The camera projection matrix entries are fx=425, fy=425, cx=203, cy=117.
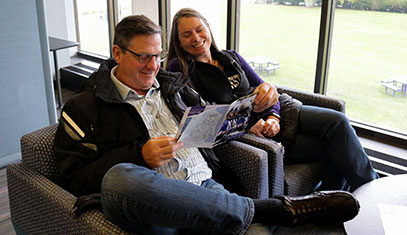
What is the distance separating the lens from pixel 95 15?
4.65 meters

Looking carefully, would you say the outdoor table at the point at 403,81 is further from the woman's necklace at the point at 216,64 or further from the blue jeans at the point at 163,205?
the blue jeans at the point at 163,205

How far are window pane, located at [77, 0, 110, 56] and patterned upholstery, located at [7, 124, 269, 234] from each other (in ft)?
10.3

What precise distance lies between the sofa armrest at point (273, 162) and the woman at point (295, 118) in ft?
0.59

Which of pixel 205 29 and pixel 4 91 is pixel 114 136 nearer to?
pixel 205 29

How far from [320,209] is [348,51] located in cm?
159

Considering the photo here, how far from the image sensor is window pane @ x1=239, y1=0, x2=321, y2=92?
298 cm

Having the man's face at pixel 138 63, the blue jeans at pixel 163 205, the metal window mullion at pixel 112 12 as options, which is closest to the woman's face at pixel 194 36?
the man's face at pixel 138 63

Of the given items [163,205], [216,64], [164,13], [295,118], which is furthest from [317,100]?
[164,13]

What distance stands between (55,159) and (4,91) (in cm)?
136

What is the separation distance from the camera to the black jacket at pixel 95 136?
5.02 feet

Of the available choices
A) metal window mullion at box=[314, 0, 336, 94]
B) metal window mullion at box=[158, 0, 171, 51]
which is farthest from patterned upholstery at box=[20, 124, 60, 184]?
metal window mullion at box=[158, 0, 171, 51]

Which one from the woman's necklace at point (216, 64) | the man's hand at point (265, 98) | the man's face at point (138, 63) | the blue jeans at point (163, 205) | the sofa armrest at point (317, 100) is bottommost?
the blue jeans at point (163, 205)

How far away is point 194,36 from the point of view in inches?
84.8

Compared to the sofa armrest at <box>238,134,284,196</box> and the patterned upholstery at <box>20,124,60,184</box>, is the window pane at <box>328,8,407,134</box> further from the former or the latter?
the patterned upholstery at <box>20,124,60,184</box>
